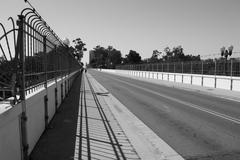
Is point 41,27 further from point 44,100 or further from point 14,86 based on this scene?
point 14,86

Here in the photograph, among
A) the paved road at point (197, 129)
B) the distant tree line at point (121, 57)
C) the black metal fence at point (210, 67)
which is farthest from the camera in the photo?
the distant tree line at point (121, 57)

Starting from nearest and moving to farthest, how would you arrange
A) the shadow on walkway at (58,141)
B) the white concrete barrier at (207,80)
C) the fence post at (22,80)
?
the fence post at (22,80)
the shadow on walkway at (58,141)
the white concrete barrier at (207,80)

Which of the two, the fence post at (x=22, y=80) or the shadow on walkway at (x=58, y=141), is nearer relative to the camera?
the fence post at (x=22, y=80)

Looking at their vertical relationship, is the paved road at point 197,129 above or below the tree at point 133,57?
below

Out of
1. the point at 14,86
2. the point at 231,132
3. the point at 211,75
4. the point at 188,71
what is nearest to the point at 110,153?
the point at 14,86

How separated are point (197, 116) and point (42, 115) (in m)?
6.01

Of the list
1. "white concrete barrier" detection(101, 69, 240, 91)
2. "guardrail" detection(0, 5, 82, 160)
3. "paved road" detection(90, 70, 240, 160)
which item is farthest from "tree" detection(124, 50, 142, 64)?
"guardrail" detection(0, 5, 82, 160)

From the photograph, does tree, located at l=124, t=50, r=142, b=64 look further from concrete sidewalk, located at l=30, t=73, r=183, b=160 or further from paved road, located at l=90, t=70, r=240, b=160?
concrete sidewalk, located at l=30, t=73, r=183, b=160

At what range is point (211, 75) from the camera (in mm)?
23781

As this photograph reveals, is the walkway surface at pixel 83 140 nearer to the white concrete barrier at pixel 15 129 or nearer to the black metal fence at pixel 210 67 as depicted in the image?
the white concrete barrier at pixel 15 129

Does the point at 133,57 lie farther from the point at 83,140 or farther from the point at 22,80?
the point at 22,80

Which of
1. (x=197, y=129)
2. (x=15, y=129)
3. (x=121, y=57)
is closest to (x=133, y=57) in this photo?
(x=121, y=57)

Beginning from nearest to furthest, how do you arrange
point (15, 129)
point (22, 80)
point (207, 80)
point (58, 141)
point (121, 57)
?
point (15, 129), point (22, 80), point (58, 141), point (207, 80), point (121, 57)

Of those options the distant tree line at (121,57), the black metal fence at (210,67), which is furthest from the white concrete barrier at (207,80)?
the distant tree line at (121,57)
